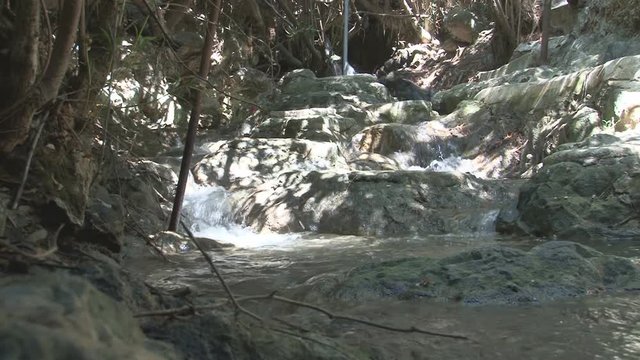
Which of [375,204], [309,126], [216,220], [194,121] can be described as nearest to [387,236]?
[375,204]

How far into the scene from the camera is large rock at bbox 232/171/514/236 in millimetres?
7480

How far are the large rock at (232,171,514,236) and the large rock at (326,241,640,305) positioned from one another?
344cm

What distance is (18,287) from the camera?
1.27m

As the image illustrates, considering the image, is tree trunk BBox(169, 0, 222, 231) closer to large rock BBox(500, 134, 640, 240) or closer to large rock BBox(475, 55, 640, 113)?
large rock BBox(500, 134, 640, 240)

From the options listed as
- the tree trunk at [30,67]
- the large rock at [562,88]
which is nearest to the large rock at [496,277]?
the tree trunk at [30,67]

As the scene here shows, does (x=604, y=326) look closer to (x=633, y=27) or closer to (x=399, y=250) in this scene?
(x=399, y=250)

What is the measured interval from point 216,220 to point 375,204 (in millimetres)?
2428

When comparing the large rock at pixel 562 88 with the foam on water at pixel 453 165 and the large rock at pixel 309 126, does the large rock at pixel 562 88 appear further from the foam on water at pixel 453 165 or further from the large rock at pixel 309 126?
the large rock at pixel 309 126

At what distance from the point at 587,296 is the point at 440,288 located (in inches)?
32.2

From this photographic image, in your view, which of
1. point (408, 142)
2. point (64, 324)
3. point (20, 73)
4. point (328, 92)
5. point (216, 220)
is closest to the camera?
point (64, 324)

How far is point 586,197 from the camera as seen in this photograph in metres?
6.90

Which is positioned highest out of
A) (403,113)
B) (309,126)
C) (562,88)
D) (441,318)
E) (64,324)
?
(562,88)

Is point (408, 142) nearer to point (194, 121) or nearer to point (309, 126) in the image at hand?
point (309, 126)

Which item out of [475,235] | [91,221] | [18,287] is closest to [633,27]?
[475,235]
